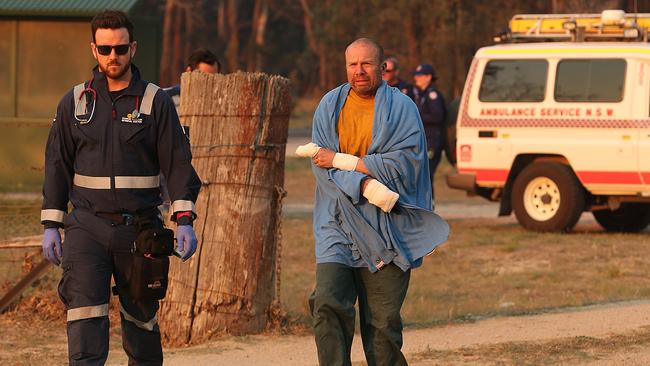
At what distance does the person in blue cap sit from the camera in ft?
53.8

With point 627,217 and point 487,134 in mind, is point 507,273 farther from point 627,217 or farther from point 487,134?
point 627,217

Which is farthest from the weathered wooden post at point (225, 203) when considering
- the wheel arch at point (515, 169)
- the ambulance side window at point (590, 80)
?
the wheel arch at point (515, 169)

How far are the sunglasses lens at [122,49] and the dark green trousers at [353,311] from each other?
131 centimetres

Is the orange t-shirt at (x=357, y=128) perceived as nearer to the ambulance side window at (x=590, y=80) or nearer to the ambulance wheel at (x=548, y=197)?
the ambulance side window at (x=590, y=80)

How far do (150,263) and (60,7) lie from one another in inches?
424

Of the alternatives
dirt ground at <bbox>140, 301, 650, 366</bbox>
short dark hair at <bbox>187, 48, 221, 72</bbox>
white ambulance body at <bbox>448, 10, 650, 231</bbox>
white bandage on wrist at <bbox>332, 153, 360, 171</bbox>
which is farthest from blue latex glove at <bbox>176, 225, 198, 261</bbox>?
white ambulance body at <bbox>448, 10, 650, 231</bbox>

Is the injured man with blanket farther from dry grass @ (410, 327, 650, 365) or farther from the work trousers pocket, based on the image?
dry grass @ (410, 327, 650, 365)

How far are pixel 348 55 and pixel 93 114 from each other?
120cm

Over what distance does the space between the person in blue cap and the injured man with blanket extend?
954 centimetres

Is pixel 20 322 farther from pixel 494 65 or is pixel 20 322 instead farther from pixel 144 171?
pixel 494 65

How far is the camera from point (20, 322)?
9.78m

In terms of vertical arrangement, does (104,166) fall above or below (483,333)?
above

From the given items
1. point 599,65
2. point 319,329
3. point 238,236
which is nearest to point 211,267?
point 238,236

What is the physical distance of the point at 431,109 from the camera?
53.8 feet
